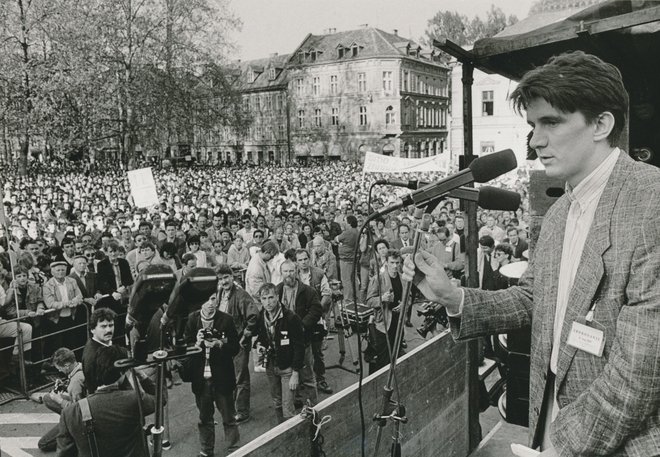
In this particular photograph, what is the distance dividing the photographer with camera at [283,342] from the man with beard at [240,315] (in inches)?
7.3

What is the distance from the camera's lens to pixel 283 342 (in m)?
6.61

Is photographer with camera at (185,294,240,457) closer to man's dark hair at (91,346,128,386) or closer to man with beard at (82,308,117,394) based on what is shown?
man with beard at (82,308,117,394)

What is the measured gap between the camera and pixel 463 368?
531 centimetres

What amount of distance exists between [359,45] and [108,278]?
182 feet

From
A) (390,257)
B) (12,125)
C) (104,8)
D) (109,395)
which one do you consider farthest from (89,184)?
(109,395)

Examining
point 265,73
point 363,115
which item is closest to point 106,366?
point 363,115

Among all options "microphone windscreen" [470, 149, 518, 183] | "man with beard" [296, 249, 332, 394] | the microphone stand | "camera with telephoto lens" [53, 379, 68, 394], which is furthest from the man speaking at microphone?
"man with beard" [296, 249, 332, 394]

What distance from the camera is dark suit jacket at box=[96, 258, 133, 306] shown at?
908cm

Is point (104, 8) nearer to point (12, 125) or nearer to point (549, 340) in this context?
point (12, 125)

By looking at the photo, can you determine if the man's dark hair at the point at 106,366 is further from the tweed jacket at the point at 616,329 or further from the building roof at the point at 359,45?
the building roof at the point at 359,45

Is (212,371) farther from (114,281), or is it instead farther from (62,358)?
(114,281)

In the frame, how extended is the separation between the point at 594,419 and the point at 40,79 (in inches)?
1326

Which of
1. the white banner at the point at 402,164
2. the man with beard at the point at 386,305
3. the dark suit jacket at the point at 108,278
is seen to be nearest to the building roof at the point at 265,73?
the white banner at the point at 402,164

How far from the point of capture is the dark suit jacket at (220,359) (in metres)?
5.93
